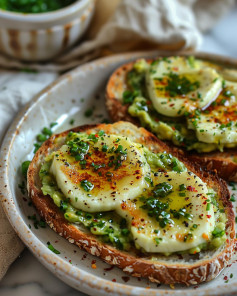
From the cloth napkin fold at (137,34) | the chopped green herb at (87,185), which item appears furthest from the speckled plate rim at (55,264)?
the cloth napkin fold at (137,34)

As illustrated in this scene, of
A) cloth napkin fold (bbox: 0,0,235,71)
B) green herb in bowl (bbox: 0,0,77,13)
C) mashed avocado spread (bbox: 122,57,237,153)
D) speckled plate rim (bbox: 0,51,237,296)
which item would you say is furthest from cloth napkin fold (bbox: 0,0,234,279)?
speckled plate rim (bbox: 0,51,237,296)

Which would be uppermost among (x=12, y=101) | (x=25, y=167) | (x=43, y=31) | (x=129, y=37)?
(x=43, y=31)

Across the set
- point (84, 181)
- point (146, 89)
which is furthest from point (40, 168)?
point (146, 89)

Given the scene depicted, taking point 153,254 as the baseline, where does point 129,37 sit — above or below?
above

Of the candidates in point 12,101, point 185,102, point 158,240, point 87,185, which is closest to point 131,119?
point 185,102

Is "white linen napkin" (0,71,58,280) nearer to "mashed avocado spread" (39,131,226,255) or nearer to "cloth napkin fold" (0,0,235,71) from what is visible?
"cloth napkin fold" (0,0,235,71)

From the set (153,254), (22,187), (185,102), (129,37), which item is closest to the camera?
(153,254)

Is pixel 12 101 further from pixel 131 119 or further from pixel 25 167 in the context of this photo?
pixel 131 119
